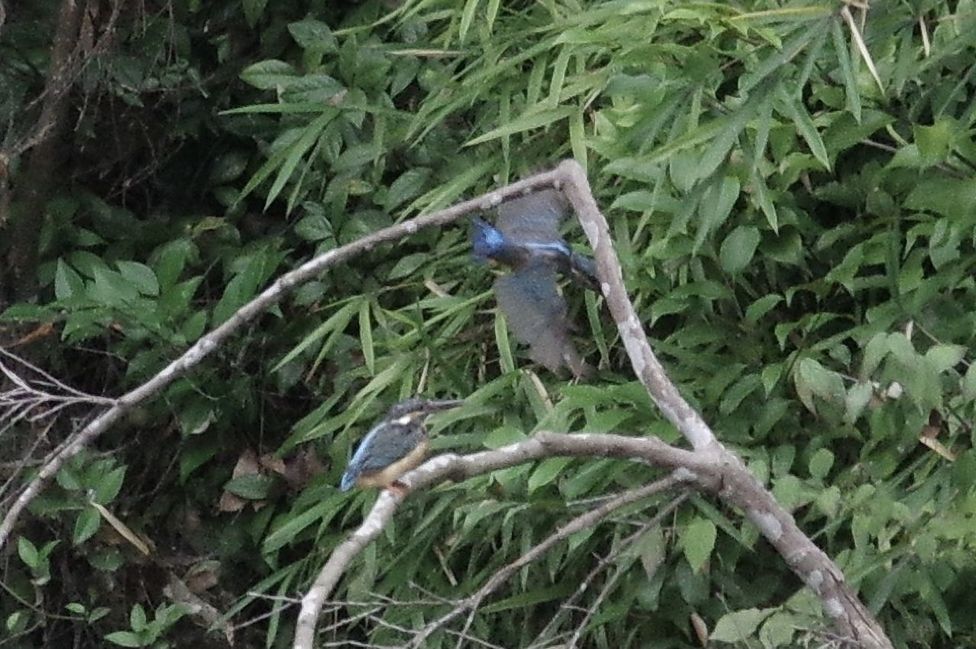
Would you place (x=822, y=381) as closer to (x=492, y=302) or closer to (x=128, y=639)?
(x=492, y=302)

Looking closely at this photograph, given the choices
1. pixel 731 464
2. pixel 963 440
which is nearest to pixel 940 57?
pixel 963 440

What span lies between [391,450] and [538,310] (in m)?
0.36

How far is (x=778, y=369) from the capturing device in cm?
170

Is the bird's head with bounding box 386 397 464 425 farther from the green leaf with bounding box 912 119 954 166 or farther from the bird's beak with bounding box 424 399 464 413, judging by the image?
the green leaf with bounding box 912 119 954 166

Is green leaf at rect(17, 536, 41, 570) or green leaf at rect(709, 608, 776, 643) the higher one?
green leaf at rect(709, 608, 776, 643)

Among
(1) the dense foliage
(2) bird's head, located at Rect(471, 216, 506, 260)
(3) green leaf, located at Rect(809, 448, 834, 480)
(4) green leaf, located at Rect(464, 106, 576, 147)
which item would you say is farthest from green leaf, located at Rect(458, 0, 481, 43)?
(3) green leaf, located at Rect(809, 448, 834, 480)

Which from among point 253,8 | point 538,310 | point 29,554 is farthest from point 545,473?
point 253,8

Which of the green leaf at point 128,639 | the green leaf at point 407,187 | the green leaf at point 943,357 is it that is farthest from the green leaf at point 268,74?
the green leaf at point 943,357

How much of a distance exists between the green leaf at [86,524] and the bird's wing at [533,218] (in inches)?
32.1

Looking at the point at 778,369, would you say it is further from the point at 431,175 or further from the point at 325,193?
the point at 325,193

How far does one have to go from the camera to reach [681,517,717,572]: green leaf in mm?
1501

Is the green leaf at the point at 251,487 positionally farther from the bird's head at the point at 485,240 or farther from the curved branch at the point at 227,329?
the curved branch at the point at 227,329

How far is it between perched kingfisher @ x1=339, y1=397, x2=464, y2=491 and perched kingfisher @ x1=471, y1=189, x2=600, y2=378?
24 centimetres

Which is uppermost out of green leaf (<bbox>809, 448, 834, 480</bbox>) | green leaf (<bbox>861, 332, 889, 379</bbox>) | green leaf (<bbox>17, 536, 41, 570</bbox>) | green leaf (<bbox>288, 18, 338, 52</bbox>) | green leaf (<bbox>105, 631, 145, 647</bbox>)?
green leaf (<bbox>288, 18, 338, 52</bbox>)
